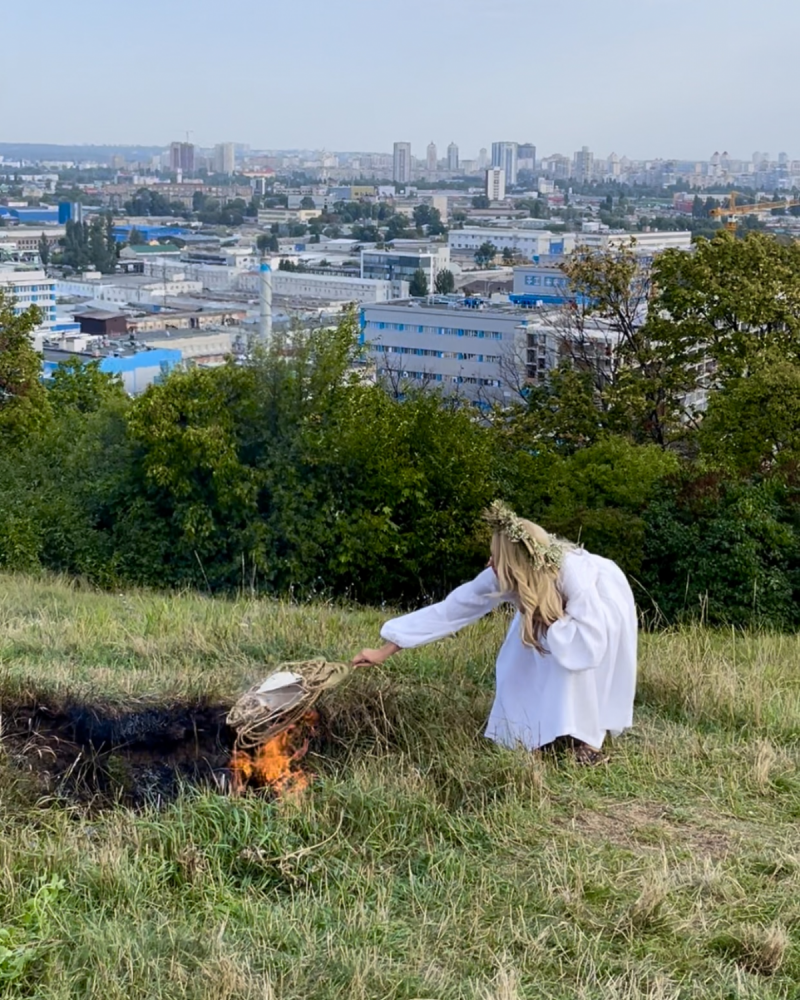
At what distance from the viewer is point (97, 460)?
51.8 feet

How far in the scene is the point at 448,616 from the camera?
4.34 meters

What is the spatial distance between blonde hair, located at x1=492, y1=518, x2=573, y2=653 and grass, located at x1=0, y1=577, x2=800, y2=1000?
448mm

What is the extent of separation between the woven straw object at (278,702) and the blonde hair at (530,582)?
0.67 meters

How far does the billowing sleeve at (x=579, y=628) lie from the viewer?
13.7 feet

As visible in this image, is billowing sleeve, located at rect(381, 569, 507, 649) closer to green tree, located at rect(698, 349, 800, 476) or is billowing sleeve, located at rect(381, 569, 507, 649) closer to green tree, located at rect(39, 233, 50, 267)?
green tree, located at rect(698, 349, 800, 476)

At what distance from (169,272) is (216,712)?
11530 cm

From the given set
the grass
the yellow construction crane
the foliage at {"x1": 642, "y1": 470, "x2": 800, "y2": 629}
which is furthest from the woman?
the yellow construction crane

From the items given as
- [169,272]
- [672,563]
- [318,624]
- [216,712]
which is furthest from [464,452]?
[169,272]

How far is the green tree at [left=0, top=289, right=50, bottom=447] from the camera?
2059 cm

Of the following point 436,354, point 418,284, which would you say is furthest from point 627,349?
point 418,284

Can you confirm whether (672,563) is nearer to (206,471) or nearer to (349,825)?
(206,471)

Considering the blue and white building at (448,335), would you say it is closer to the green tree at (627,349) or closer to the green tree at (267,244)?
the green tree at (627,349)

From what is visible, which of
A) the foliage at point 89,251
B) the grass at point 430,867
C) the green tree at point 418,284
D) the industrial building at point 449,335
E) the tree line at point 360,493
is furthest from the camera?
the foliage at point 89,251

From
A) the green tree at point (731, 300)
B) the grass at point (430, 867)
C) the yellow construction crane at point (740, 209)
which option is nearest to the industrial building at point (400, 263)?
the yellow construction crane at point (740, 209)
